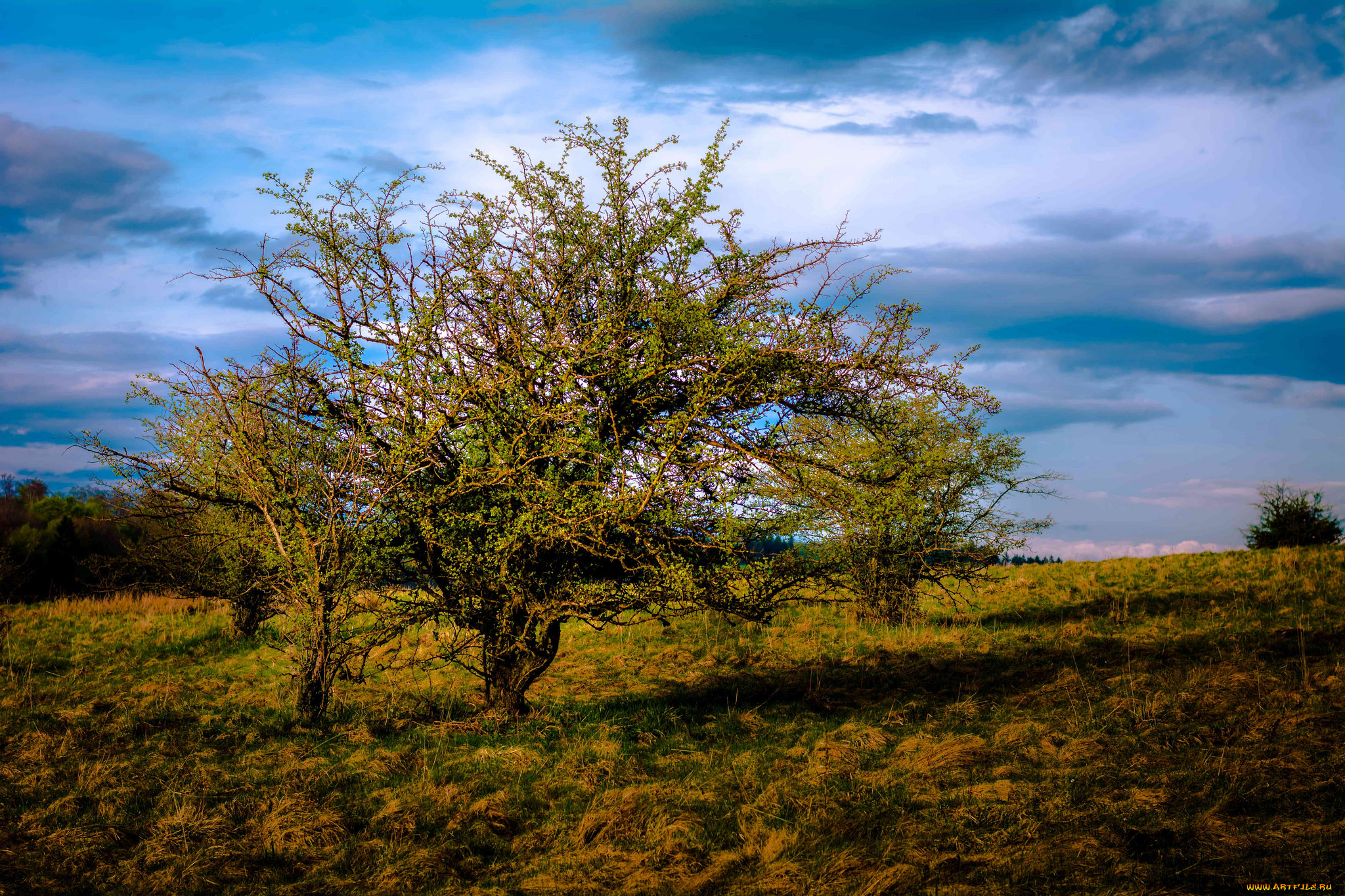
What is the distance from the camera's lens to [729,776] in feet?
26.8

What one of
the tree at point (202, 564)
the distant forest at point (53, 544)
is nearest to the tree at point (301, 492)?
the tree at point (202, 564)

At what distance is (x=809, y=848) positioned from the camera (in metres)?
6.29

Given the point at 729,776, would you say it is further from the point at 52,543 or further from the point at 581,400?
the point at 52,543

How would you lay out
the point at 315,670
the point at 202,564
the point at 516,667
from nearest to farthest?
the point at 315,670
the point at 516,667
the point at 202,564

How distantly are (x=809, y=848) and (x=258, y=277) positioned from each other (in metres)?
9.19

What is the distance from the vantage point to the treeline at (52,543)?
100 feet

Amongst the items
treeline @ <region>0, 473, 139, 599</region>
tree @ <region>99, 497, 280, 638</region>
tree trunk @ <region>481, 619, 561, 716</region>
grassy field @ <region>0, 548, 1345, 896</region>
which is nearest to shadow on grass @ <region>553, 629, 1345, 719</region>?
grassy field @ <region>0, 548, 1345, 896</region>

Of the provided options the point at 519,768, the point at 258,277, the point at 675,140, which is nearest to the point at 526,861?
the point at 519,768

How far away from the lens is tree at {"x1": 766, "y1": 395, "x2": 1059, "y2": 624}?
9.22 meters

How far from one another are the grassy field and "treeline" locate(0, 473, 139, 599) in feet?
59.6

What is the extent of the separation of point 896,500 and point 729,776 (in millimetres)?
3722

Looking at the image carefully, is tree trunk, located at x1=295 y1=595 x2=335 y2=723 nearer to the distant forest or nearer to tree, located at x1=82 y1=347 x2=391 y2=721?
tree, located at x1=82 y1=347 x2=391 y2=721

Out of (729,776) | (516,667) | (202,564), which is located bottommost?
(729,776)

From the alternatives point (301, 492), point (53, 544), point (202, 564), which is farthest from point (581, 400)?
point (53, 544)
